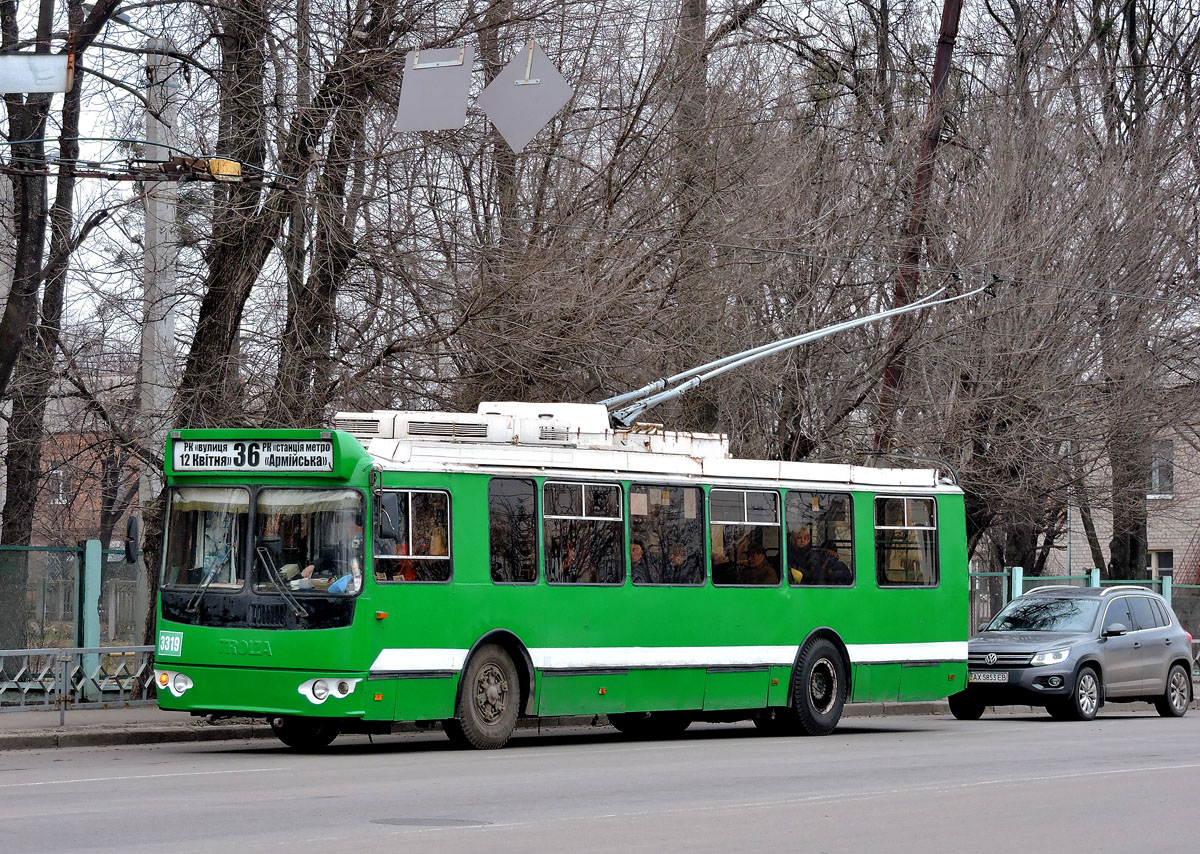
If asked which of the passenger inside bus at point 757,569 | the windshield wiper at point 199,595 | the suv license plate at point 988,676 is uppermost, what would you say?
the passenger inside bus at point 757,569

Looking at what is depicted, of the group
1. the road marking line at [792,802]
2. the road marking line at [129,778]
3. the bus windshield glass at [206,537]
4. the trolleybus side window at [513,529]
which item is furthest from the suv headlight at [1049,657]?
the road marking line at [129,778]

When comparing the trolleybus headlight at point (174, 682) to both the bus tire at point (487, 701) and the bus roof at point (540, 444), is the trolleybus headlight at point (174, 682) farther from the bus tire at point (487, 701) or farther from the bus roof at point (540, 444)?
the bus roof at point (540, 444)

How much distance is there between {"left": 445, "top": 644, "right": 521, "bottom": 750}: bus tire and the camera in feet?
50.0

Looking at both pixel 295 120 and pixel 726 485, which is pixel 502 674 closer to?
pixel 726 485

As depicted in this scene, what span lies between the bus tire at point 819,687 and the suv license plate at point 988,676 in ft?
12.2

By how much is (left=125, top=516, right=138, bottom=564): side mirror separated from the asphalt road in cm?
177

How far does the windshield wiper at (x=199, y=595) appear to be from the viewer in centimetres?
1497

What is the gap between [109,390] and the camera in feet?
64.4

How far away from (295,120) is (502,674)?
6.92m

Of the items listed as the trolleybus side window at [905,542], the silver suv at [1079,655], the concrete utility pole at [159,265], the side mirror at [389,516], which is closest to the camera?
the side mirror at [389,516]

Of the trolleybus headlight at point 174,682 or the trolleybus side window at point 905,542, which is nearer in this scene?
the trolleybus headlight at point 174,682

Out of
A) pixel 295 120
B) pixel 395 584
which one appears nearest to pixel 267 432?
pixel 395 584

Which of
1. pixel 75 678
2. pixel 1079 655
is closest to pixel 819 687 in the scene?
pixel 1079 655

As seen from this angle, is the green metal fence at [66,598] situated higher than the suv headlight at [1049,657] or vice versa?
the green metal fence at [66,598]
